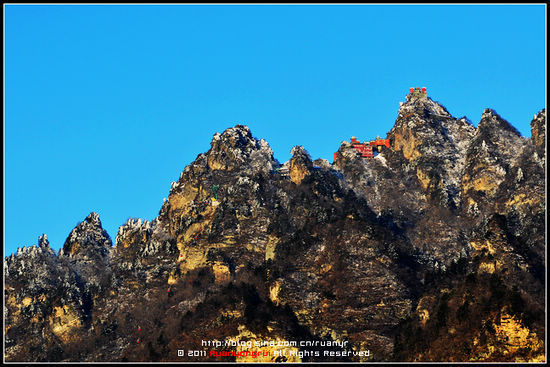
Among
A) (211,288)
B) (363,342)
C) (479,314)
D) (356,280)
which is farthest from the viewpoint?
(211,288)

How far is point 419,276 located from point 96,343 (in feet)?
215

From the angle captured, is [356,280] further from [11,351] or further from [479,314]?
[11,351]

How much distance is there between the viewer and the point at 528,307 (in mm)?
155750

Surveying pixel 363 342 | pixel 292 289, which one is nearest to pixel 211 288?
pixel 292 289

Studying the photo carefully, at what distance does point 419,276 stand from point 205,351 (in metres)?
45.1

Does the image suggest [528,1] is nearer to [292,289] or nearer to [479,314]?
[479,314]

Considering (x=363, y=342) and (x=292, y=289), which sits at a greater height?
(x=292, y=289)

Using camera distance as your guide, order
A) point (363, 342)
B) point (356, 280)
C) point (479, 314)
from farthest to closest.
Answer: point (356, 280) → point (363, 342) → point (479, 314)

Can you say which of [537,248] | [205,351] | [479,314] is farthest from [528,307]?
[205,351]

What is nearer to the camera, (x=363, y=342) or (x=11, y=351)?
(x=363, y=342)

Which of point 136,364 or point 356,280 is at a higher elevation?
point 356,280

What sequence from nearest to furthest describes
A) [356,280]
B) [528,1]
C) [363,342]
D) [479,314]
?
[528,1] < [479,314] < [363,342] < [356,280]

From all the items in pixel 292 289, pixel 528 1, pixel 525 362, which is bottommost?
pixel 525 362

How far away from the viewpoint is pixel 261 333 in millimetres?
173625
